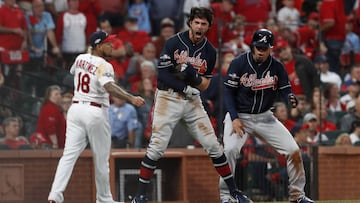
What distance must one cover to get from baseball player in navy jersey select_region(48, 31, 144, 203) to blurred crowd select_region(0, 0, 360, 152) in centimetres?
342

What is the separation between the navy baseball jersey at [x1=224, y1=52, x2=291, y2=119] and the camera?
44.0 ft

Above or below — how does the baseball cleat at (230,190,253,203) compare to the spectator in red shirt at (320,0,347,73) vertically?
below

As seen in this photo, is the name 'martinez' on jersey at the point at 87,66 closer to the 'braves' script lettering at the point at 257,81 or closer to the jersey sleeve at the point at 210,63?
the jersey sleeve at the point at 210,63

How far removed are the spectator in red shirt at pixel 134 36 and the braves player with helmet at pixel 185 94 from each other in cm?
708

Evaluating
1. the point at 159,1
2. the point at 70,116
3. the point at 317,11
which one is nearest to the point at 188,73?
the point at 70,116

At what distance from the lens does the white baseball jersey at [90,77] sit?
43.5 feet

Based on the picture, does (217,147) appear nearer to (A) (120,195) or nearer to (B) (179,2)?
(A) (120,195)

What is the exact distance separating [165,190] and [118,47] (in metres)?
3.86

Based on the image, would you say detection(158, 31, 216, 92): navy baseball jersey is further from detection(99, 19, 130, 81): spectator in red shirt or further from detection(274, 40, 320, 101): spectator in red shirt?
detection(99, 19, 130, 81): spectator in red shirt

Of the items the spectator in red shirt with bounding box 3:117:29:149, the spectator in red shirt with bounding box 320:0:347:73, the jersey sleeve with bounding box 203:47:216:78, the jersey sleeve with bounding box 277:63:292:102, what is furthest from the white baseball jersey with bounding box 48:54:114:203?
the spectator in red shirt with bounding box 320:0:347:73

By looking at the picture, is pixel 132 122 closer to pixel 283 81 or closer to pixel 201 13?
pixel 283 81

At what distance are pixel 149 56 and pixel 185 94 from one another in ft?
22.2

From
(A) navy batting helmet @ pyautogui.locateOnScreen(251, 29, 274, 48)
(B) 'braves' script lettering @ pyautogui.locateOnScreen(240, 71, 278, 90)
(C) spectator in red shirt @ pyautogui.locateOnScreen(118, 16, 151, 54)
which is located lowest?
(B) 'braves' script lettering @ pyautogui.locateOnScreen(240, 71, 278, 90)

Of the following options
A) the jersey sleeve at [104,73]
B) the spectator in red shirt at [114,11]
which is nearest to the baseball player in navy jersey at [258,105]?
the jersey sleeve at [104,73]
